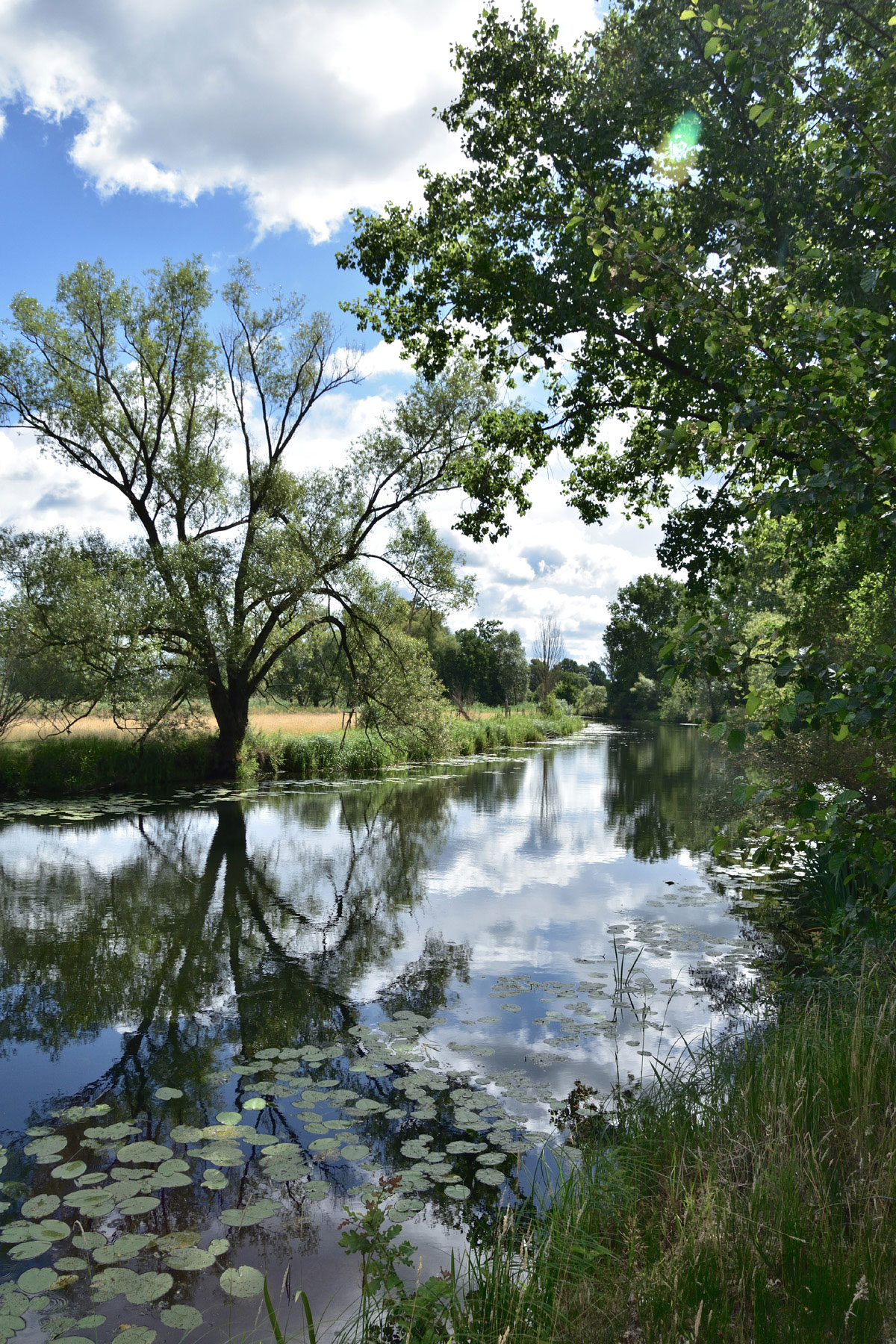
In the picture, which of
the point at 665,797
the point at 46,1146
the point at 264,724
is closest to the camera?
the point at 46,1146

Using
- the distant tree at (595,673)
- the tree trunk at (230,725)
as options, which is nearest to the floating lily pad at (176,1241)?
the tree trunk at (230,725)

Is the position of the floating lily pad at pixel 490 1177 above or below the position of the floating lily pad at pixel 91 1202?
below

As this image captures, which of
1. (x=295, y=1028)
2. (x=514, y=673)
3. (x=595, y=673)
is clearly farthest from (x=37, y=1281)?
(x=595, y=673)

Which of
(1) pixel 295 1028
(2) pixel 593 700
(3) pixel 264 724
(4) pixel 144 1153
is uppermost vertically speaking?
(2) pixel 593 700

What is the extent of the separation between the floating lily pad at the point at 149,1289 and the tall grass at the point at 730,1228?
1205 millimetres

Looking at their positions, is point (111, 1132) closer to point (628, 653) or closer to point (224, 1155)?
point (224, 1155)

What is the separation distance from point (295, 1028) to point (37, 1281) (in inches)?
110

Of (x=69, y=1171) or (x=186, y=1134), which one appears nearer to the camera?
(x=69, y=1171)

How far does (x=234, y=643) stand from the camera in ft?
61.1

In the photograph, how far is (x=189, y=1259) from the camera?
335cm

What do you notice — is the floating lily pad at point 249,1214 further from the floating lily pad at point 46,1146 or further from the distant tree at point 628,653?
the distant tree at point 628,653

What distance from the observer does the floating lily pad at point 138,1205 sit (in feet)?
11.8

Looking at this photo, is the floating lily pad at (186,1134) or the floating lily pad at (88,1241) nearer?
the floating lily pad at (88,1241)

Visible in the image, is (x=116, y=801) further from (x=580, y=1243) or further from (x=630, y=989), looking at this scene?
(x=580, y=1243)
